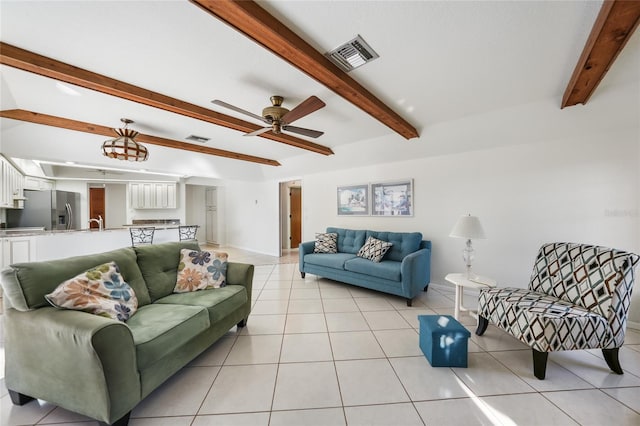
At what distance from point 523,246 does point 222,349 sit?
3.66 m

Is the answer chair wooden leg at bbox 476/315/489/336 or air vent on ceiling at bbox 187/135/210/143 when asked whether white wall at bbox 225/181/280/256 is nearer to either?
air vent on ceiling at bbox 187/135/210/143

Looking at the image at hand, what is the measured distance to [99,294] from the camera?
1.58 m

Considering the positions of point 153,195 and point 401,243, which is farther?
point 153,195

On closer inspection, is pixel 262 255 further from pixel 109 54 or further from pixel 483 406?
pixel 483 406

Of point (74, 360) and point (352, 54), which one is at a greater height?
point (352, 54)

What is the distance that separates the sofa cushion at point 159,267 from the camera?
209 cm

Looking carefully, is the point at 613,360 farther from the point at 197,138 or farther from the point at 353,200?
the point at 197,138

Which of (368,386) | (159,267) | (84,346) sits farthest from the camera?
(159,267)

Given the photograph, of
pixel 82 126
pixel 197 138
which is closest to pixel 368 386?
pixel 197 138

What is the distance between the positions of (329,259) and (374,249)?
2.41ft

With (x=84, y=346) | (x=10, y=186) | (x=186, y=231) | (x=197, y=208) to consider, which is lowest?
(x=84, y=346)

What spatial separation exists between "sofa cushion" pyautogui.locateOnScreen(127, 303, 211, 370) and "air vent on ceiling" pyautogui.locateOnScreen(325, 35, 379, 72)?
7.16 ft

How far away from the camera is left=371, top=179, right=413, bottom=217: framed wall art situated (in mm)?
4004

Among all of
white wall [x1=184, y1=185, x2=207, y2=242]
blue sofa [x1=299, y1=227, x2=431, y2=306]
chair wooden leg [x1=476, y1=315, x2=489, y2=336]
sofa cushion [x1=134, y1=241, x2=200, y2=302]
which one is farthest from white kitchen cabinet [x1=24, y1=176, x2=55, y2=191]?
chair wooden leg [x1=476, y1=315, x2=489, y2=336]
